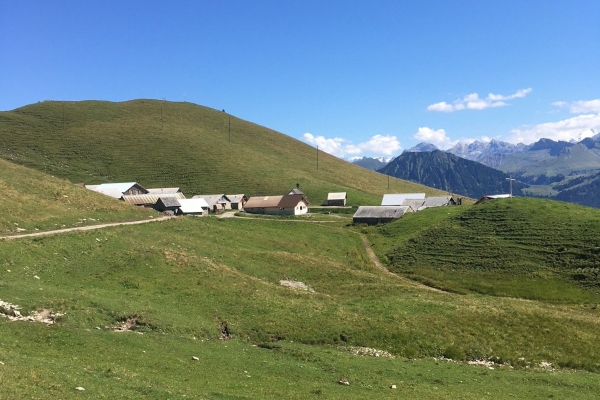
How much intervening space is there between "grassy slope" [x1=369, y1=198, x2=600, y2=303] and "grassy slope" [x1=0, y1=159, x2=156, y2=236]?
42.9m

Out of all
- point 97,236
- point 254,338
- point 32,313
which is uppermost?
point 97,236

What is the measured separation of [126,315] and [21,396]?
46.5 ft

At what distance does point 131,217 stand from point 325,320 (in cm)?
4403

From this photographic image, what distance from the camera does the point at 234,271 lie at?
44.0 metres

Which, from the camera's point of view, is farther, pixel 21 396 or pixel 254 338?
pixel 254 338

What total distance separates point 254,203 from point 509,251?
7037cm

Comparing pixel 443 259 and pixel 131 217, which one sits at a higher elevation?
pixel 131 217

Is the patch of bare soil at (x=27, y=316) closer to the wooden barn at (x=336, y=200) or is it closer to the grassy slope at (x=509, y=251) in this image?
the grassy slope at (x=509, y=251)

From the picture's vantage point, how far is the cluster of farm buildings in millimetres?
99062

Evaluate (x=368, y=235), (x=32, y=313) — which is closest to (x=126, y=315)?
(x=32, y=313)

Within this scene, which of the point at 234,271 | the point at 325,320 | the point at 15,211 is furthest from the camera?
the point at 15,211

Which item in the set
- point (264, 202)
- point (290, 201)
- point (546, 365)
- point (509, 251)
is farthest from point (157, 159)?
point (546, 365)

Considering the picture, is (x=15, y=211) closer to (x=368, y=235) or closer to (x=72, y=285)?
(x=72, y=285)

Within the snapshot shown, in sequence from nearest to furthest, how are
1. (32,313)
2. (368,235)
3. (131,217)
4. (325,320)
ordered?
(32,313) < (325,320) < (131,217) < (368,235)
